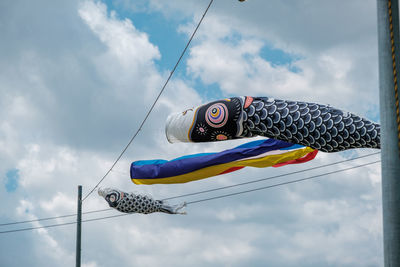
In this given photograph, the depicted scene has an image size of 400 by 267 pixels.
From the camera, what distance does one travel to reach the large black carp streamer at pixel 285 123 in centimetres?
785

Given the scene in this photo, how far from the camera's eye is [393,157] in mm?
4062

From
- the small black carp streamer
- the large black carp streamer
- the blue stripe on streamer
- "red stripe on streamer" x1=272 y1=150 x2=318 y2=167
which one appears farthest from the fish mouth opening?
the small black carp streamer

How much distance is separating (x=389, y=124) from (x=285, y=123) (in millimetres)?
3903

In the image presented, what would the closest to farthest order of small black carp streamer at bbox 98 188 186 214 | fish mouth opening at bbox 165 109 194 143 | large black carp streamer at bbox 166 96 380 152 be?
1. large black carp streamer at bbox 166 96 380 152
2. fish mouth opening at bbox 165 109 194 143
3. small black carp streamer at bbox 98 188 186 214

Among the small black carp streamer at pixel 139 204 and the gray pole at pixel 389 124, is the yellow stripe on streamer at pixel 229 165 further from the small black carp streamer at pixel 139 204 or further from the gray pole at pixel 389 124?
the gray pole at pixel 389 124

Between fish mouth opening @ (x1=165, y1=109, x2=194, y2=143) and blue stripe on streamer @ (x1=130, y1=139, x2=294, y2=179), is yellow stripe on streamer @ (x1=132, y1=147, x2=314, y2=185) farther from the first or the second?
fish mouth opening @ (x1=165, y1=109, x2=194, y2=143)

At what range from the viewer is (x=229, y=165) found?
37.4 feet

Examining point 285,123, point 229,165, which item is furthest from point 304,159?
point 285,123

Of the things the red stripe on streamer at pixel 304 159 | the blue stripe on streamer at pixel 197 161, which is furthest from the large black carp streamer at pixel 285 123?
the red stripe on streamer at pixel 304 159

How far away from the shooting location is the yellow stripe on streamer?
1098 cm

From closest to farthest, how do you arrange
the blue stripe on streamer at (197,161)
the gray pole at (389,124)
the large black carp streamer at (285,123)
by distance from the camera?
the gray pole at (389,124)
the large black carp streamer at (285,123)
the blue stripe on streamer at (197,161)

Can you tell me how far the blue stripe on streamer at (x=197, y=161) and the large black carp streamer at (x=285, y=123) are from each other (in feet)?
8.16

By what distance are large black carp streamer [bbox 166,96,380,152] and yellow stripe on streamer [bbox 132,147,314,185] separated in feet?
8.38

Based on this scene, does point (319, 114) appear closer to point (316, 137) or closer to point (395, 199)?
point (316, 137)
